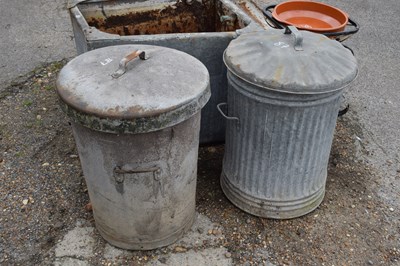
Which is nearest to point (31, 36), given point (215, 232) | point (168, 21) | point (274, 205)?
point (168, 21)

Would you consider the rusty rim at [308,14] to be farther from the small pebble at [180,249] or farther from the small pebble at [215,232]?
the small pebble at [180,249]

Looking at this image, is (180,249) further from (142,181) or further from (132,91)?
(132,91)

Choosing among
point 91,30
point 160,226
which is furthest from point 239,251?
point 91,30

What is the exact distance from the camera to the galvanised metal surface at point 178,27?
283cm

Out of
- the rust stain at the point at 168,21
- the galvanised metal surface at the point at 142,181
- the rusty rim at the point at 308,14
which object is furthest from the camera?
the rust stain at the point at 168,21

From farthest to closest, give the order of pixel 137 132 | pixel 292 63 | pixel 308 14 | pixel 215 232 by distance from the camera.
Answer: pixel 308 14 < pixel 215 232 < pixel 292 63 < pixel 137 132

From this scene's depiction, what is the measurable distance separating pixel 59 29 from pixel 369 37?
412 centimetres

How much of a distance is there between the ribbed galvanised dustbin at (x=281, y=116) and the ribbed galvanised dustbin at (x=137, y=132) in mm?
356

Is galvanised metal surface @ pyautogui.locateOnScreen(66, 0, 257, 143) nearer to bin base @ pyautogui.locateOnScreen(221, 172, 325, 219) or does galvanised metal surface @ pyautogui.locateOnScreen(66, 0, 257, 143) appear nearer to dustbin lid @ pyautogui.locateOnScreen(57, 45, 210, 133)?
dustbin lid @ pyautogui.locateOnScreen(57, 45, 210, 133)

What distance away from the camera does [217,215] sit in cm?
287

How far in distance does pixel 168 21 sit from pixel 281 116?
1727 millimetres

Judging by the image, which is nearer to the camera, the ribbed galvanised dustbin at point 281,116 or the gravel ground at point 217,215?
the ribbed galvanised dustbin at point 281,116

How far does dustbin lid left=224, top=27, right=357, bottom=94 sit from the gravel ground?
39.9 inches

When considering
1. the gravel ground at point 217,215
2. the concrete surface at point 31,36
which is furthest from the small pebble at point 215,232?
the concrete surface at point 31,36
